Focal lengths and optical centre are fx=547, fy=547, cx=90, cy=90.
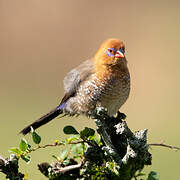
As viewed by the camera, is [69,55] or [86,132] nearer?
[86,132]

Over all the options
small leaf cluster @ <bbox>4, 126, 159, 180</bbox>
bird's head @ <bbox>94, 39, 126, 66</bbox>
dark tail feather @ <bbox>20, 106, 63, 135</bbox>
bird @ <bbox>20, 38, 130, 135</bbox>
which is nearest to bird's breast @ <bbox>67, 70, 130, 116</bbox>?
bird @ <bbox>20, 38, 130, 135</bbox>

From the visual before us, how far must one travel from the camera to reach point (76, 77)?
5555 millimetres

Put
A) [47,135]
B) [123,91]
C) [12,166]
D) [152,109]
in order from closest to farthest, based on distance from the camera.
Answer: [12,166] → [123,91] → [47,135] → [152,109]

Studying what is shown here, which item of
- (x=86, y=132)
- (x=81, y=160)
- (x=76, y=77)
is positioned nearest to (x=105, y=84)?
(x=76, y=77)

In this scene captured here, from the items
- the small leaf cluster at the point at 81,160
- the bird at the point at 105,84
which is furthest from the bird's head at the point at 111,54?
the small leaf cluster at the point at 81,160

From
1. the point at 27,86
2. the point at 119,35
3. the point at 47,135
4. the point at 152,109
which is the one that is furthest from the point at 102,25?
the point at 47,135

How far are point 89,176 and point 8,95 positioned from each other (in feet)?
39.6

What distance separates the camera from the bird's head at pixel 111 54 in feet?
16.7

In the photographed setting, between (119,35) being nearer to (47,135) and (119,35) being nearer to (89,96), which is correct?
(47,135)

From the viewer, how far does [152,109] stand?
13344mm

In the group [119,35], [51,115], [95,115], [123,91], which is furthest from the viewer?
[119,35]

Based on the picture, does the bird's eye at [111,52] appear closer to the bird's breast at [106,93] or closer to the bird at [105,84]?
the bird at [105,84]

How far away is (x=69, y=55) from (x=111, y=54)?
10.8m

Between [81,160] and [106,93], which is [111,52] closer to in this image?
[106,93]
